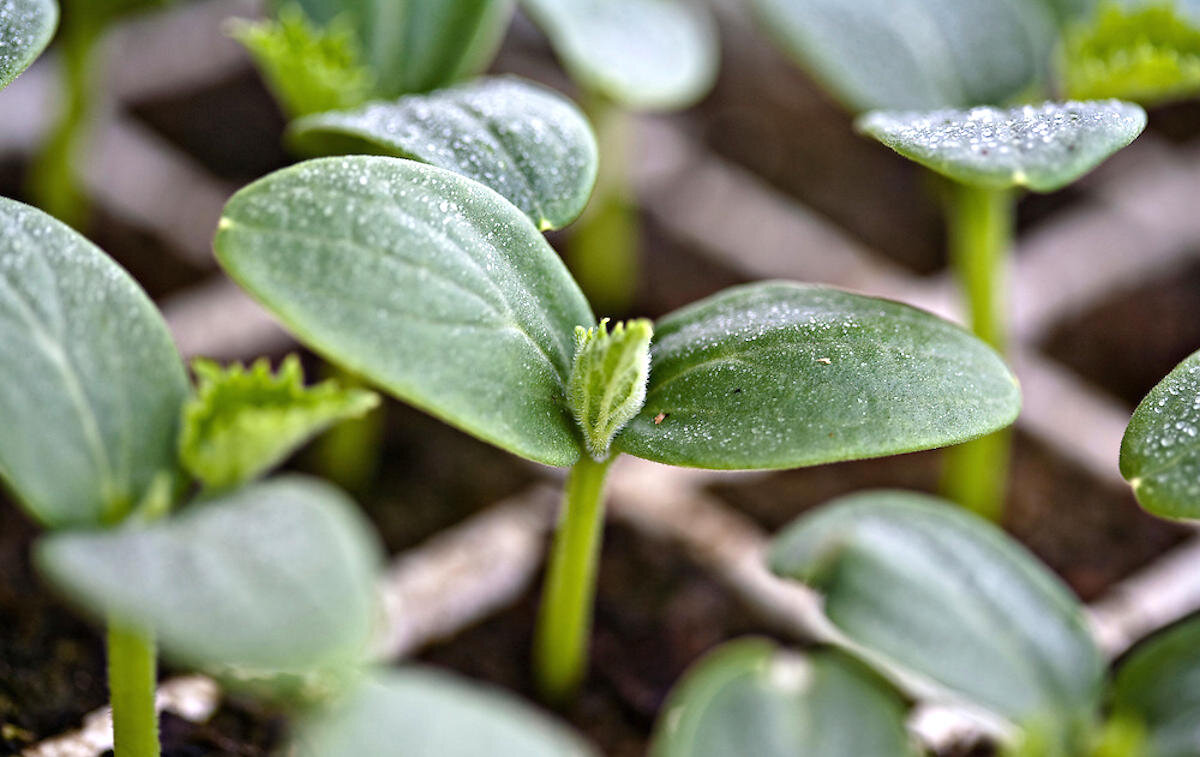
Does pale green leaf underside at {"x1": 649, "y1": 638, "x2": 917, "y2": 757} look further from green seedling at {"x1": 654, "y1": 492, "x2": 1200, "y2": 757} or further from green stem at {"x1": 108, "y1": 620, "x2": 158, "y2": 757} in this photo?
green stem at {"x1": 108, "y1": 620, "x2": 158, "y2": 757}

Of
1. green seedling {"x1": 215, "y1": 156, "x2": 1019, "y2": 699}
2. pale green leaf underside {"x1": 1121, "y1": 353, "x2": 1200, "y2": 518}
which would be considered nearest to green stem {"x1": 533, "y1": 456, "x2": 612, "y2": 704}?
green seedling {"x1": 215, "y1": 156, "x2": 1019, "y2": 699}

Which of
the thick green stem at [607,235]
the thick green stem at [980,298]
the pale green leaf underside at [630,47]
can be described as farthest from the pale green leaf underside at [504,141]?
the thick green stem at [607,235]

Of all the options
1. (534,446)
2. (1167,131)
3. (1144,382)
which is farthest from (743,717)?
(1167,131)

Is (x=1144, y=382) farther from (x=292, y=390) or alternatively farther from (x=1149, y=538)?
(x=292, y=390)

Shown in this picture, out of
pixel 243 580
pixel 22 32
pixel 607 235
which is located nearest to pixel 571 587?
pixel 243 580

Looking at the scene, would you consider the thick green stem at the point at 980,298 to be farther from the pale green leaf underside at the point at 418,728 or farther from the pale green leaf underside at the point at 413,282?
the pale green leaf underside at the point at 418,728

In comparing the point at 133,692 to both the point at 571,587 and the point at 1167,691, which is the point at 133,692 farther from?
the point at 1167,691
